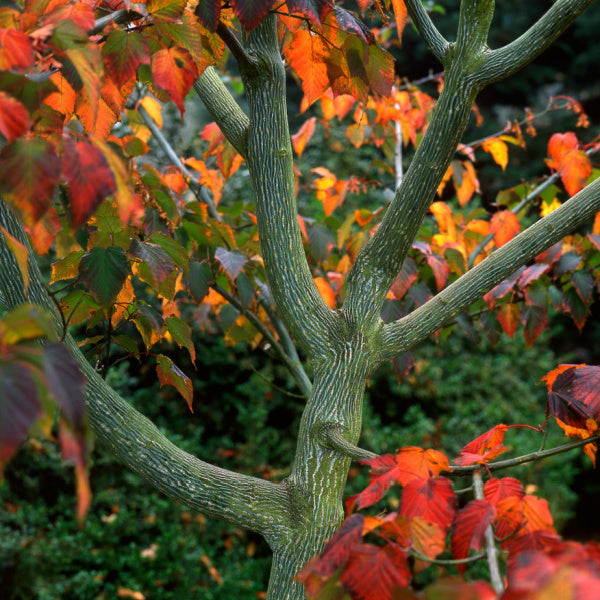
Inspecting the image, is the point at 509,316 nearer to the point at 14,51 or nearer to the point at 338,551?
the point at 338,551

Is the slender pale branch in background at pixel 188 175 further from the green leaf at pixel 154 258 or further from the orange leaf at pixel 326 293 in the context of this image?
the green leaf at pixel 154 258

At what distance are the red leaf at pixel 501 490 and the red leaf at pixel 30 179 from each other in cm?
72

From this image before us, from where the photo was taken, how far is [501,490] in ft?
2.79

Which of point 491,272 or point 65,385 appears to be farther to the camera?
point 491,272

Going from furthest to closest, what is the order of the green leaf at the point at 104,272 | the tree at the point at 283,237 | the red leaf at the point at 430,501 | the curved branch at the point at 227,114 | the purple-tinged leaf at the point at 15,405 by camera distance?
1. the curved branch at the point at 227,114
2. the green leaf at the point at 104,272
3. the tree at the point at 283,237
4. the red leaf at the point at 430,501
5. the purple-tinged leaf at the point at 15,405

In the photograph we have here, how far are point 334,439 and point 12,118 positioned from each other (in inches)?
31.7

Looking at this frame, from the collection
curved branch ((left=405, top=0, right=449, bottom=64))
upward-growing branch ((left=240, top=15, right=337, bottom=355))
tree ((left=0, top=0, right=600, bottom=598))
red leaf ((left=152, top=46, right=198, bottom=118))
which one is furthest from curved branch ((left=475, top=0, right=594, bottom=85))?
red leaf ((left=152, top=46, right=198, bottom=118))

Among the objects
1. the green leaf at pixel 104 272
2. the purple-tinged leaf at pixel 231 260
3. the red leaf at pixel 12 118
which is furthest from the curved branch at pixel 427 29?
the red leaf at pixel 12 118

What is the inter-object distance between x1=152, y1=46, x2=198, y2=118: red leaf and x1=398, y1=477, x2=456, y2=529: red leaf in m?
0.66

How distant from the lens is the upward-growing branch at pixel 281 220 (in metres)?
1.22

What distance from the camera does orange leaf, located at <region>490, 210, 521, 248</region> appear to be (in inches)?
70.1

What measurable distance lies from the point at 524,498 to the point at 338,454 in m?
0.44

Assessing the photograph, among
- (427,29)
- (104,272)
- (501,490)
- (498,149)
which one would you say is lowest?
(501,490)

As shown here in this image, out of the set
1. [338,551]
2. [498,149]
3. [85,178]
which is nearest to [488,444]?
[338,551]
